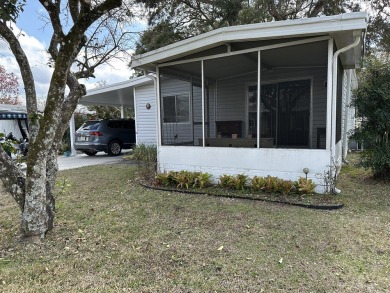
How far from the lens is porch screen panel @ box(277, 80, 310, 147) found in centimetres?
570

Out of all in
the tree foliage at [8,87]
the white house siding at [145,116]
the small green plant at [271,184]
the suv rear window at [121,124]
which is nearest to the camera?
the small green plant at [271,184]

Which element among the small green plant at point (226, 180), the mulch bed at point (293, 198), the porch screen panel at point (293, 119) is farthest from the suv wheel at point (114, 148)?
the porch screen panel at point (293, 119)

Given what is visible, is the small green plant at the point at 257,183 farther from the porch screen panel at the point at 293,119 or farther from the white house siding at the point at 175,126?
the white house siding at the point at 175,126

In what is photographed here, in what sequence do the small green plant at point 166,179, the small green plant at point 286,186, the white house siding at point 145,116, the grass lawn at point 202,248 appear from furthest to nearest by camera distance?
the white house siding at point 145,116, the small green plant at point 166,179, the small green plant at point 286,186, the grass lawn at point 202,248

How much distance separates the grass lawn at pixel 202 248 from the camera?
244 cm

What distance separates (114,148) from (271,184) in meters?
8.39

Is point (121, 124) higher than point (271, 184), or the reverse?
point (121, 124)

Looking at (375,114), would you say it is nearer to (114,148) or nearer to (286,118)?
(286,118)

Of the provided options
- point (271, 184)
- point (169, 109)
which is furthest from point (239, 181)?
point (169, 109)

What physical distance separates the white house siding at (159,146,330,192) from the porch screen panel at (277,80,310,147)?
0.56 metres

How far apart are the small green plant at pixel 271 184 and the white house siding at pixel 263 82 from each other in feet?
4.00

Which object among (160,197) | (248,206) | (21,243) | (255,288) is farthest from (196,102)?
(255,288)

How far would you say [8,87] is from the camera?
20125 millimetres

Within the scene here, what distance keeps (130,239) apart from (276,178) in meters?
2.85
